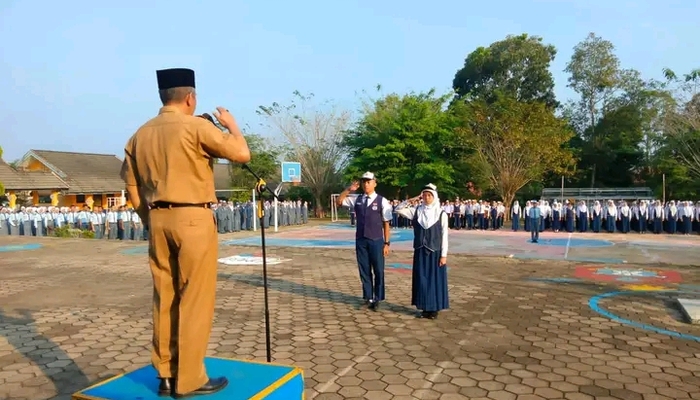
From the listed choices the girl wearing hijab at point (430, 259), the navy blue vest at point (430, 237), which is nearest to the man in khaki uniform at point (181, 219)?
the girl wearing hijab at point (430, 259)

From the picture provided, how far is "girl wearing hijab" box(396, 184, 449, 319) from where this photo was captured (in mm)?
6824

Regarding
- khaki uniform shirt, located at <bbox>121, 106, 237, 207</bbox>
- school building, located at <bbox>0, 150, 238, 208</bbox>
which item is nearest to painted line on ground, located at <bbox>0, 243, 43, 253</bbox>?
school building, located at <bbox>0, 150, 238, 208</bbox>

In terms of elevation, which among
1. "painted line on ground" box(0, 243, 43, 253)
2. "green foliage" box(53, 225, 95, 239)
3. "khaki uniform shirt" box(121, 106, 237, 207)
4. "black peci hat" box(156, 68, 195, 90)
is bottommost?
"painted line on ground" box(0, 243, 43, 253)

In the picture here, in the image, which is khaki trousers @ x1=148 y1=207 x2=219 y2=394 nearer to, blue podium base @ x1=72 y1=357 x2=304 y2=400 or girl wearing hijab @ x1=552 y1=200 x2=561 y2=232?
blue podium base @ x1=72 y1=357 x2=304 y2=400

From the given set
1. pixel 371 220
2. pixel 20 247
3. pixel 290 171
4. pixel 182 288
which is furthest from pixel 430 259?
pixel 290 171

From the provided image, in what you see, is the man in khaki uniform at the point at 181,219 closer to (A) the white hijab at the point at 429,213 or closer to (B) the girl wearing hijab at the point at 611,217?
(A) the white hijab at the point at 429,213

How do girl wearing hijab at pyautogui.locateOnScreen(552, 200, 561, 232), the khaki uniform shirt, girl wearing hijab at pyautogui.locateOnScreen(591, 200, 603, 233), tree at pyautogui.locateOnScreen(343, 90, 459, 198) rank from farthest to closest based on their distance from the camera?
tree at pyautogui.locateOnScreen(343, 90, 459, 198)
girl wearing hijab at pyautogui.locateOnScreen(552, 200, 561, 232)
girl wearing hijab at pyautogui.locateOnScreen(591, 200, 603, 233)
the khaki uniform shirt

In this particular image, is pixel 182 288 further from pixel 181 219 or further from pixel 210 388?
pixel 210 388

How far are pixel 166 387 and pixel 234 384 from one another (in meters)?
0.37

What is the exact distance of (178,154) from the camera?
3111 mm

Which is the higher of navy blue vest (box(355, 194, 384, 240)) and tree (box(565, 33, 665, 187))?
tree (box(565, 33, 665, 187))

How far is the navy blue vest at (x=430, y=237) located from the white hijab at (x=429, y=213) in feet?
0.14

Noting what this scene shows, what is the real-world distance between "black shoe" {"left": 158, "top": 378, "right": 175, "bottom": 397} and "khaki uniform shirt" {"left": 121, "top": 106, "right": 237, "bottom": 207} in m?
1.00

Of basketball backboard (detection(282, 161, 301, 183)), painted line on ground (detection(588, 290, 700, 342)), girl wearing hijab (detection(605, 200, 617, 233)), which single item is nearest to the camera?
painted line on ground (detection(588, 290, 700, 342))
